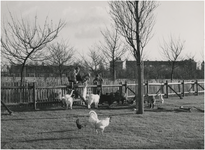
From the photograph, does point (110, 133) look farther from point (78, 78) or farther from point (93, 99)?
point (78, 78)

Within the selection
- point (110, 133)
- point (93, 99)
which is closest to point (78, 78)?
point (93, 99)

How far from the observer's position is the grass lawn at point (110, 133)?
235 inches

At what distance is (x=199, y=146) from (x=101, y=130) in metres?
2.56

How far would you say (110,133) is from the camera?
7.09 m

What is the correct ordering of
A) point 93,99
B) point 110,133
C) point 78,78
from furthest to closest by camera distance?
point 78,78, point 93,99, point 110,133

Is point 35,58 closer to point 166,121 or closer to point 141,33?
point 141,33

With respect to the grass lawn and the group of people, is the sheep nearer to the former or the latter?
the group of people

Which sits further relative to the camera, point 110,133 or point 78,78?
point 78,78

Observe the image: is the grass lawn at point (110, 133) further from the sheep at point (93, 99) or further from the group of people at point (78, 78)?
the group of people at point (78, 78)

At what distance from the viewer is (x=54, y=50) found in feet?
87.1

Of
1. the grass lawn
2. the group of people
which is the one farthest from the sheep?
the grass lawn

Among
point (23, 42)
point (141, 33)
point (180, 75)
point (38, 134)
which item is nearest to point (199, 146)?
point (38, 134)

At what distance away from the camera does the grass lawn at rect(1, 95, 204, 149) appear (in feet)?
19.6

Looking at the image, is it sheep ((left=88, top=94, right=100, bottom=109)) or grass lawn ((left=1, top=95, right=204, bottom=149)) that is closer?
grass lawn ((left=1, top=95, right=204, bottom=149))
